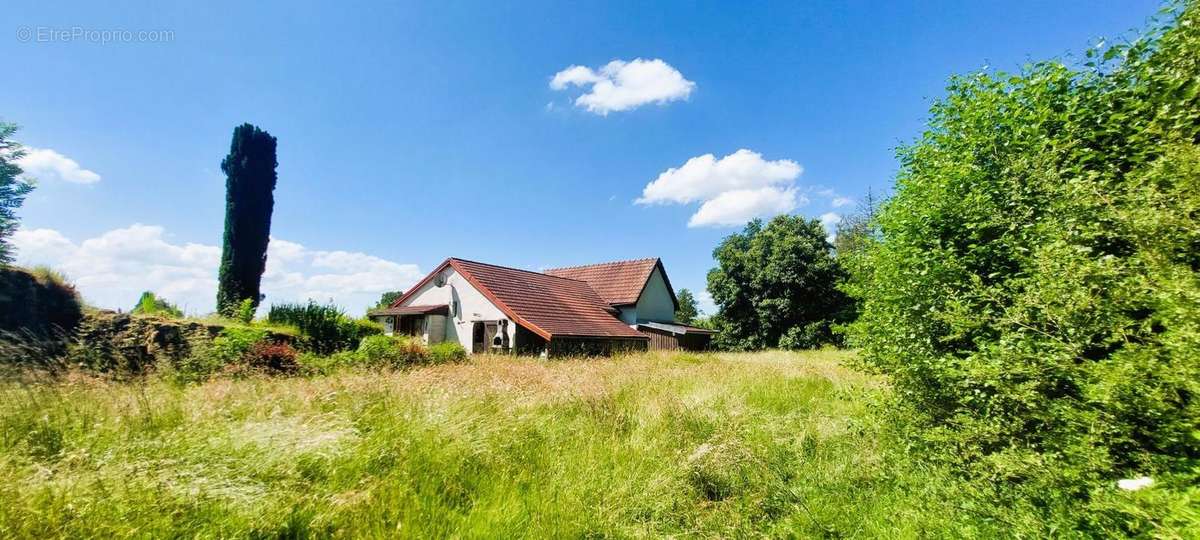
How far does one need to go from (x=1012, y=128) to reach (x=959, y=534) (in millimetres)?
3618

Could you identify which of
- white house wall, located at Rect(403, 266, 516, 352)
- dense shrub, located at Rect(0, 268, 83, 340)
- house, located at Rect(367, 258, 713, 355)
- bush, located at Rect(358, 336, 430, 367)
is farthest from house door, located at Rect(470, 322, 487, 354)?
dense shrub, located at Rect(0, 268, 83, 340)

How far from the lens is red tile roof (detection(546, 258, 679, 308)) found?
25969 millimetres

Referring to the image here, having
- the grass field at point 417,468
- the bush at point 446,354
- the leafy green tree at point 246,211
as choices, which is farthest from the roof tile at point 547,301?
the grass field at point 417,468

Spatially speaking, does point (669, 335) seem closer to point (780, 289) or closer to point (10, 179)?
point (780, 289)

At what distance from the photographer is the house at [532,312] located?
1898cm

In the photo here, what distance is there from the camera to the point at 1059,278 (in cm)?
295

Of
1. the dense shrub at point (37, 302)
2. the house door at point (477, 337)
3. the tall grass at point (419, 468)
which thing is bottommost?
the tall grass at point (419, 468)

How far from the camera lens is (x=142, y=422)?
3887 mm

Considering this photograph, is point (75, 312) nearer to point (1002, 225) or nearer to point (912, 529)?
point (912, 529)

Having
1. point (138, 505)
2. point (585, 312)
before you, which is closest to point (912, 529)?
point (138, 505)

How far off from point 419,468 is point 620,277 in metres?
24.0

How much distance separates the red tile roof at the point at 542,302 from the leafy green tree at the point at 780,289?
39.3 ft

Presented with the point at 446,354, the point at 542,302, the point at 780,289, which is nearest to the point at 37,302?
the point at 446,354

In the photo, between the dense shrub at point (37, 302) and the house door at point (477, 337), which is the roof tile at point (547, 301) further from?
the dense shrub at point (37, 302)
